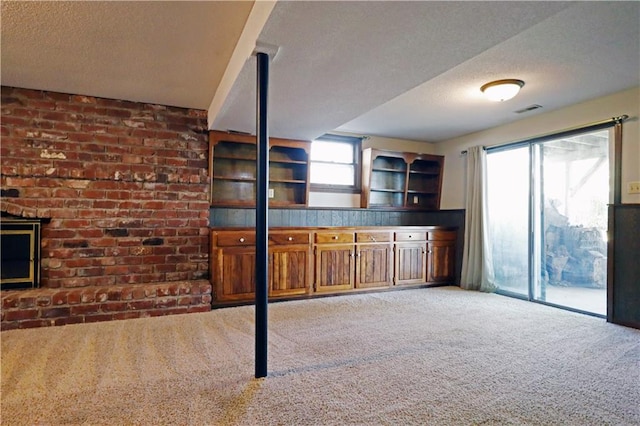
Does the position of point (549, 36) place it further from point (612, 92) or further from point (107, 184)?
point (107, 184)

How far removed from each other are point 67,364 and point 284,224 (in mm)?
2814

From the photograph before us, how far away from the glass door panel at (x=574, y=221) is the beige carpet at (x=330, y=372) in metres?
0.56

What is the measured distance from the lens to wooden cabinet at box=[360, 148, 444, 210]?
5.09 m

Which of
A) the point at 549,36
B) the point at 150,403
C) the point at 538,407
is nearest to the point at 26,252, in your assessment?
the point at 150,403

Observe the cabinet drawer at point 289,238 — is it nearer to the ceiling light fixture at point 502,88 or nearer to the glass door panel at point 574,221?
the ceiling light fixture at point 502,88

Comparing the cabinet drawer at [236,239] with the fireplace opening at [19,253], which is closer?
the fireplace opening at [19,253]

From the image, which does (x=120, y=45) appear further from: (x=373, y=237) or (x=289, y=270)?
(x=373, y=237)

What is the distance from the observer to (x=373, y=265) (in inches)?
181

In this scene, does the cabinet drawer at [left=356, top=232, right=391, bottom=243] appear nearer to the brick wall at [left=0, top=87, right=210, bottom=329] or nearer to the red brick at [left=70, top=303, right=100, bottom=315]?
the brick wall at [left=0, top=87, right=210, bottom=329]

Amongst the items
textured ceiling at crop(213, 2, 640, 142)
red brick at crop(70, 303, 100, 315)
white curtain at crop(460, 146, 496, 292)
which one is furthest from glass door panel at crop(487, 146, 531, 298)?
red brick at crop(70, 303, 100, 315)

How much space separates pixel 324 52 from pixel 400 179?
3.62 meters

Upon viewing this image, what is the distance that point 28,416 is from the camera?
1662 millimetres

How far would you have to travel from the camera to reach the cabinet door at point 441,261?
16.4 ft

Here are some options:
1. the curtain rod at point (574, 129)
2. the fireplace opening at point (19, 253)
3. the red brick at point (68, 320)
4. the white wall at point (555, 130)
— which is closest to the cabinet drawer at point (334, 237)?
the white wall at point (555, 130)
